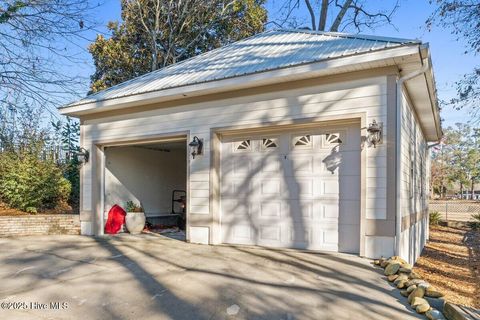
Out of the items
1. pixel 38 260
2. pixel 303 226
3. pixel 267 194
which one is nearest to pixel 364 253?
pixel 303 226

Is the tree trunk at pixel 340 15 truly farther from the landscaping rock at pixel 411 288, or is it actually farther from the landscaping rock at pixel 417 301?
the landscaping rock at pixel 417 301

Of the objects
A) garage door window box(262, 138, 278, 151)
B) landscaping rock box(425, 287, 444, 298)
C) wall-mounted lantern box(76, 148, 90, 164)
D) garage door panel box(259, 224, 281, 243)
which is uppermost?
garage door window box(262, 138, 278, 151)

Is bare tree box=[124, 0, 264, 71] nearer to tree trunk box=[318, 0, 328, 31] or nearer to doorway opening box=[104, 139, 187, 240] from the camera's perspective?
tree trunk box=[318, 0, 328, 31]

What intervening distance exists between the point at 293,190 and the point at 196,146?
214 cm

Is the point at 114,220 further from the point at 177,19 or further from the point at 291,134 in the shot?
the point at 177,19

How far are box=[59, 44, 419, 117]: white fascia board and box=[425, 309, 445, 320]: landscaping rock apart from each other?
133 inches

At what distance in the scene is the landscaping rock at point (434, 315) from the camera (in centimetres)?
333

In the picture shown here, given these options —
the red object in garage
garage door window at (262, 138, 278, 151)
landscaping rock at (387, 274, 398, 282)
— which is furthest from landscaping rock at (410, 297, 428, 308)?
the red object in garage

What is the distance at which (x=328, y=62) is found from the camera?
219 inches

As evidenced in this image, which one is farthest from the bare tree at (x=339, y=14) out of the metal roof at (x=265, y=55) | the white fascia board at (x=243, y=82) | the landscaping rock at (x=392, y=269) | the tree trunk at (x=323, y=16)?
the landscaping rock at (x=392, y=269)

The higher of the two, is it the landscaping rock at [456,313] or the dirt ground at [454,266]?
the landscaping rock at [456,313]

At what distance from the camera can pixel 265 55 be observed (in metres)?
7.40

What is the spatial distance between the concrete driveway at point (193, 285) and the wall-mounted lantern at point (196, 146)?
190 centimetres

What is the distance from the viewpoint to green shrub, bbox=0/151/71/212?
9.50m
